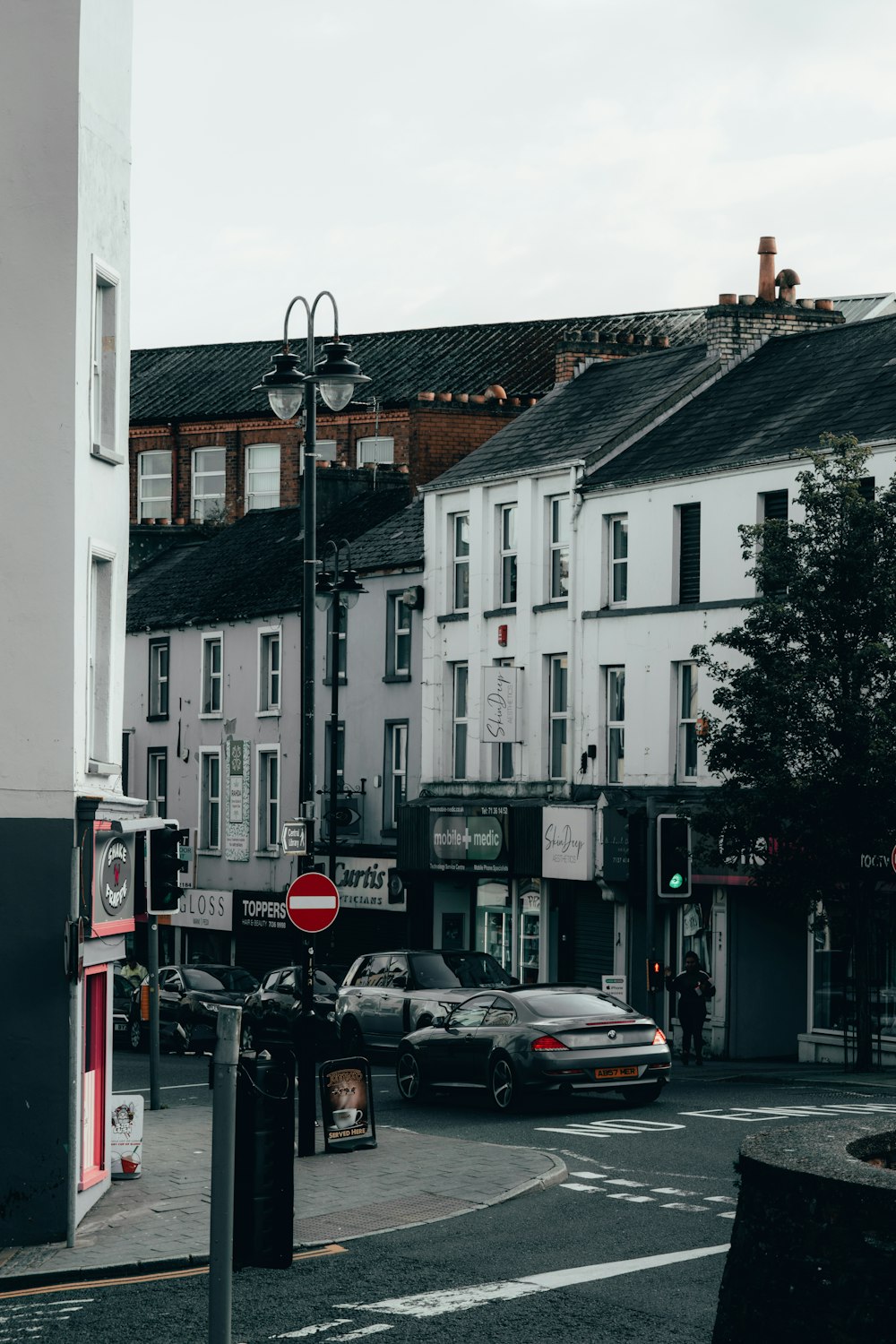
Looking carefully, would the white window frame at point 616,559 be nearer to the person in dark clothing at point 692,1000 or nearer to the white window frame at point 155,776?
the person in dark clothing at point 692,1000

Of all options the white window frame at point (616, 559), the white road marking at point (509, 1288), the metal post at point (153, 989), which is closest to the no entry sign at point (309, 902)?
the metal post at point (153, 989)

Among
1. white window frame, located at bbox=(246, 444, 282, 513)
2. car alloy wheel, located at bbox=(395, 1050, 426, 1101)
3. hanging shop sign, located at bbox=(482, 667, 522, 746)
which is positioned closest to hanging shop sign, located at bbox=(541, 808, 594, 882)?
hanging shop sign, located at bbox=(482, 667, 522, 746)

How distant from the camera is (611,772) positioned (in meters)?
37.9

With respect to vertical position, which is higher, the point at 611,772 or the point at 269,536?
the point at 269,536

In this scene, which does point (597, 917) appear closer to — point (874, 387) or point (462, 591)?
point (462, 591)

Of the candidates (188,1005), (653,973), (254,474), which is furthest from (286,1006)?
(254,474)

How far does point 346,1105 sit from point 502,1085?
4.35 metres

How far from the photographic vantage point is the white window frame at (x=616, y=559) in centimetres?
3806

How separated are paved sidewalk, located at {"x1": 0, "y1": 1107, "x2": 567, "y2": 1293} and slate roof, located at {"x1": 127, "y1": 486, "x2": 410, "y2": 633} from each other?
1009 inches

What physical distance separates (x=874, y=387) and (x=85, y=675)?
2144cm

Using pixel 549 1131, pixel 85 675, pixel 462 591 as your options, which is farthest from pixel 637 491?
pixel 85 675

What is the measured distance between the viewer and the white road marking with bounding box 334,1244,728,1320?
1243cm

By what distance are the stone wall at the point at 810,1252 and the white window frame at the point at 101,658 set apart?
356 inches

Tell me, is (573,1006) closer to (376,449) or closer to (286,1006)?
(286,1006)
